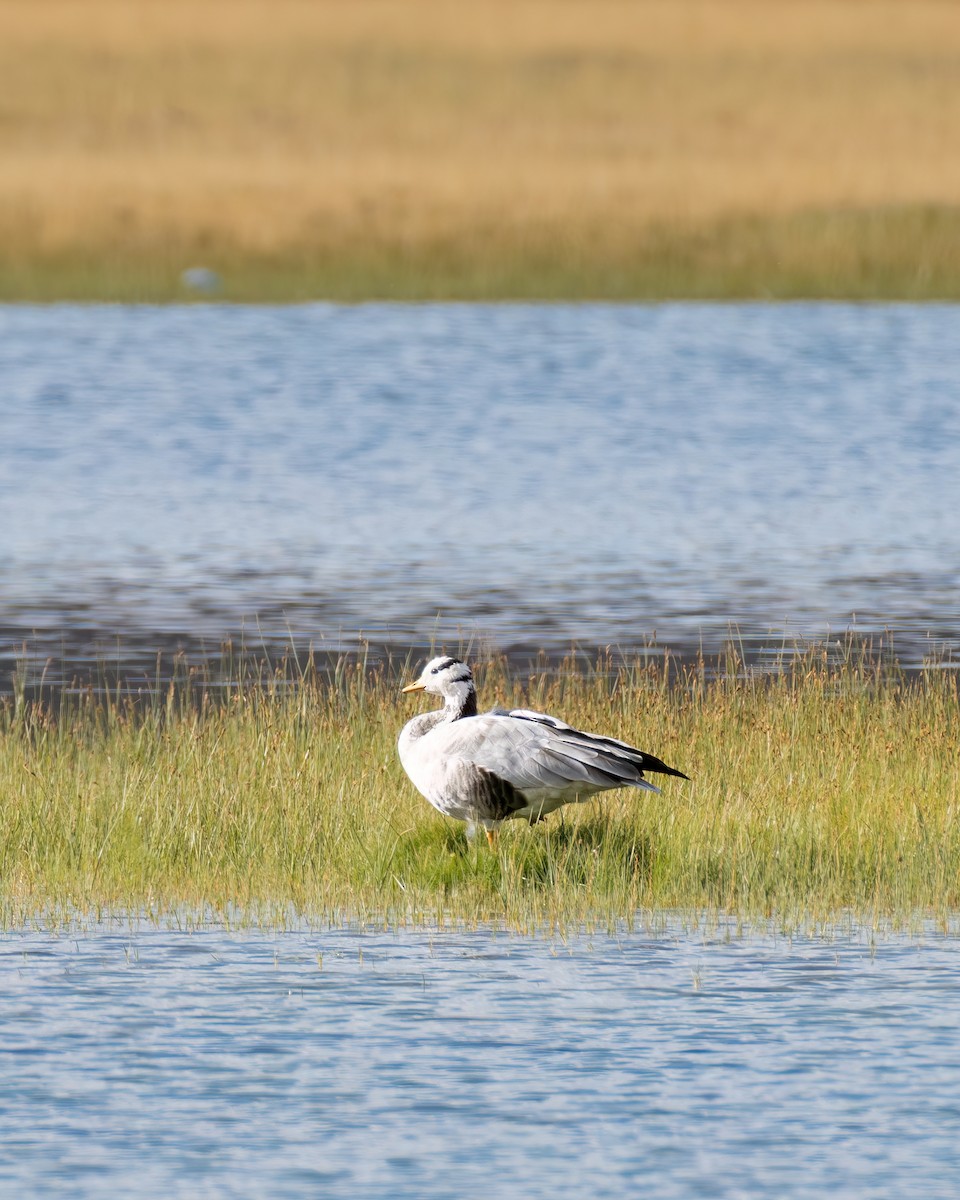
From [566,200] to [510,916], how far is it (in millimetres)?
34933

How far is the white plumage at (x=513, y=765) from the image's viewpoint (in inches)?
386

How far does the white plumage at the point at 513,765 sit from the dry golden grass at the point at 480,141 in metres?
30.9

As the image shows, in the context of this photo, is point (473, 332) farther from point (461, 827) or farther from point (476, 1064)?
point (476, 1064)

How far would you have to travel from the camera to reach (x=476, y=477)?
26.3m

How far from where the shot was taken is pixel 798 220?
42562 millimetres

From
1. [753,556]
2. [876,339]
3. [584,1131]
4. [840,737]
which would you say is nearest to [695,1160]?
[584,1131]

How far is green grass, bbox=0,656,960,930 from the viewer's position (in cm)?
1026

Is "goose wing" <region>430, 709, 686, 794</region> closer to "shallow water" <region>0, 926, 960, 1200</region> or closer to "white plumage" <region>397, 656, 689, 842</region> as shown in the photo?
"white plumage" <region>397, 656, 689, 842</region>

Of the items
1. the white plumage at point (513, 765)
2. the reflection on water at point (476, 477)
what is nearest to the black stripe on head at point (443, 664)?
the white plumage at point (513, 765)

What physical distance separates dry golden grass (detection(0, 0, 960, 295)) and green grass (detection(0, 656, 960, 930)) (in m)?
28.5

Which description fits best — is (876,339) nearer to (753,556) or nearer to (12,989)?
(753,556)

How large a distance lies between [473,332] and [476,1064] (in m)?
33.4

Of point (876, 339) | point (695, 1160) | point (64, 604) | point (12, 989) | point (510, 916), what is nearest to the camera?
point (695, 1160)

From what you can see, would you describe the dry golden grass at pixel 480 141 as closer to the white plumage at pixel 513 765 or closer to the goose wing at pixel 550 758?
the white plumage at pixel 513 765
